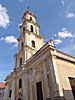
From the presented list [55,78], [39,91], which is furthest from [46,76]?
[39,91]

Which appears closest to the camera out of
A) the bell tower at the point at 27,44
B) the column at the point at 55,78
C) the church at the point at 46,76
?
the column at the point at 55,78

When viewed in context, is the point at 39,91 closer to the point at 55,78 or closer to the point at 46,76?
the point at 46,76

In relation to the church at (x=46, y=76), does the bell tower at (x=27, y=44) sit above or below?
above

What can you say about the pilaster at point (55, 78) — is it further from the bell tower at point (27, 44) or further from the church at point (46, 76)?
the bell tower at point (27, 44)

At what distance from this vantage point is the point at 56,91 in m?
9.00

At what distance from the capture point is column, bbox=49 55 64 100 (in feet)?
29.4

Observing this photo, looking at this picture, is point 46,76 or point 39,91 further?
point 39,91

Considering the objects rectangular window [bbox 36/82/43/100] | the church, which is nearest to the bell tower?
the church

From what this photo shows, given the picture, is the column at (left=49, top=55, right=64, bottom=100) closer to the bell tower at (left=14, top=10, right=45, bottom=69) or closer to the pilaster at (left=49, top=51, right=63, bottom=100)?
the pilaster at (left=49, top=51, right=63, bottom=100)

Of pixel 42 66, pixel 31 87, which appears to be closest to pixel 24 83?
pixel 31 87

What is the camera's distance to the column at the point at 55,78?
895 centimetres

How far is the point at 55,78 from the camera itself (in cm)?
963

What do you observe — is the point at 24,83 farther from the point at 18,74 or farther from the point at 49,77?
the point at 49,77

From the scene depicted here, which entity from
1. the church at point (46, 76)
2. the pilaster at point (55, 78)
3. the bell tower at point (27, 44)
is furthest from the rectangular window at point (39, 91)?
the bell tower at point (27, 44)
